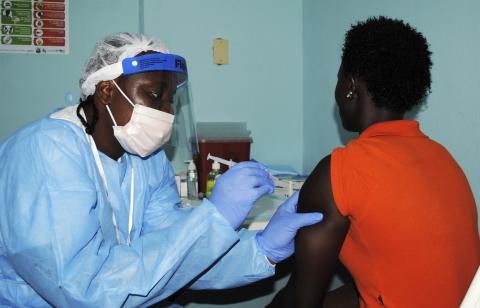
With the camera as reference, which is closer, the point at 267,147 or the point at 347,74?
the point at 347,74

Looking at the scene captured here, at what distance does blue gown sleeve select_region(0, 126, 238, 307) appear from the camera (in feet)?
3.10

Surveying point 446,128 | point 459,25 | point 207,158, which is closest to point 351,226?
point 446,128

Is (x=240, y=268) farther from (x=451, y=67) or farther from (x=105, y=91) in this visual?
(x=451, y=67)

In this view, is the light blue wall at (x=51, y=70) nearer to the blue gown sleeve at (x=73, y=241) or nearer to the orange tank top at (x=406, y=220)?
the blue gown sleeve at (x=73, y=241)

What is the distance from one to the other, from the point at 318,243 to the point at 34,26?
185 centimetres

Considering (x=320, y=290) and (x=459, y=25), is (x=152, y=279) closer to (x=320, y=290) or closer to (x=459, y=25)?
(x=320, y=290)

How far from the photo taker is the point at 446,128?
1.40 metres

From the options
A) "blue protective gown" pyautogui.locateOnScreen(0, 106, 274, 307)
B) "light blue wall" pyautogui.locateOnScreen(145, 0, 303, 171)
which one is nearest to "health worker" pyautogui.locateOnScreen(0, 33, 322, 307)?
"blue protective gown" pyautogui.locateOnScreen(0, 106, 274, 307)

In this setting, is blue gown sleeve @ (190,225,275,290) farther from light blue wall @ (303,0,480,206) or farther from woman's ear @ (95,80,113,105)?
light blue wall @ (303,0,480,206)

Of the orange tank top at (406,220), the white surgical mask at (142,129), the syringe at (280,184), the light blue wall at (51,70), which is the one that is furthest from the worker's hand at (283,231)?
the light blue wall at (51,70)

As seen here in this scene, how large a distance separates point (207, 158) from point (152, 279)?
108cm

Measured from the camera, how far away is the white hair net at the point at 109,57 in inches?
45.8

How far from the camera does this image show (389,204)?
900 millimetres

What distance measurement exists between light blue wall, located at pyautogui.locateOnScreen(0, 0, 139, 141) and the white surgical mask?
44.1 inches
